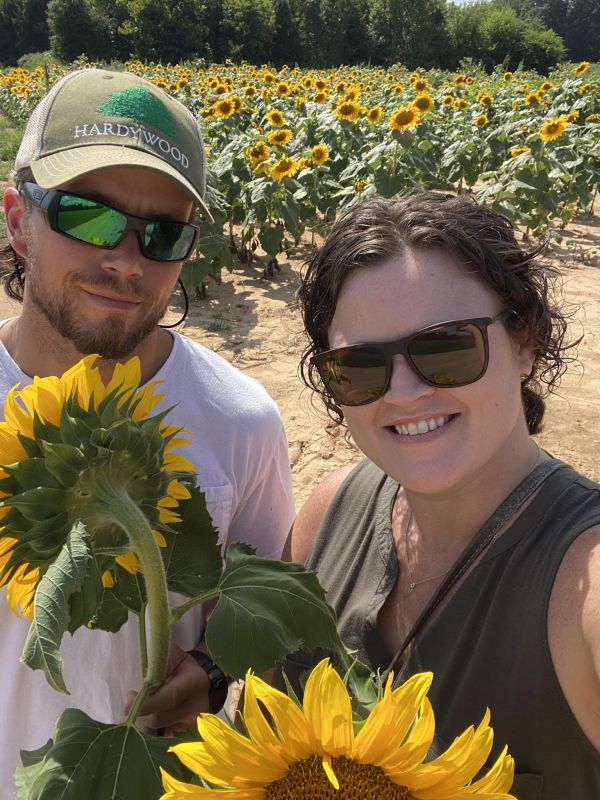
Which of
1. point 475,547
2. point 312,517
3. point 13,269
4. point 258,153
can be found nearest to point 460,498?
point 475,547

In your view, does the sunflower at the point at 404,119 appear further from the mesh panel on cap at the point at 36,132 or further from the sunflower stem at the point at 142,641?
the sunflower stem at the point at 142,641

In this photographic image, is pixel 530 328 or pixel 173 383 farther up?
pixel 530 328

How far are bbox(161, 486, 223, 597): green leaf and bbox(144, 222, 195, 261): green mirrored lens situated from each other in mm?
640

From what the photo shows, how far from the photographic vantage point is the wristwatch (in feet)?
3.79

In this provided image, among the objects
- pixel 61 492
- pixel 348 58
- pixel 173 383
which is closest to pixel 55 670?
pixel 61 492

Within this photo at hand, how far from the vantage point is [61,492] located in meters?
0.68

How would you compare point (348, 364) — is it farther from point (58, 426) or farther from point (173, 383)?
point (58, 426)

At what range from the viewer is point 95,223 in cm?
134

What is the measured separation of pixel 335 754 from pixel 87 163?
1079 mm

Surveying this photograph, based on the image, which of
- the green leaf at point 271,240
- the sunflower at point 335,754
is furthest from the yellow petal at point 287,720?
the green leaf at point 271,240

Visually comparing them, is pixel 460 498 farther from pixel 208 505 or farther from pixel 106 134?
pixel 106 134

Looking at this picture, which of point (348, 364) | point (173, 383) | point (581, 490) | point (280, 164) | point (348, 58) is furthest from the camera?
point (348, 58)

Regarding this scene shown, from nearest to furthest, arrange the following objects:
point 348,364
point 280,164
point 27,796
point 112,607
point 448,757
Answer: point 448,757 → point 27,796 → point 112,607 → point 348,364 → point 280,164

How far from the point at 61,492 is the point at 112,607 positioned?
239 mm
